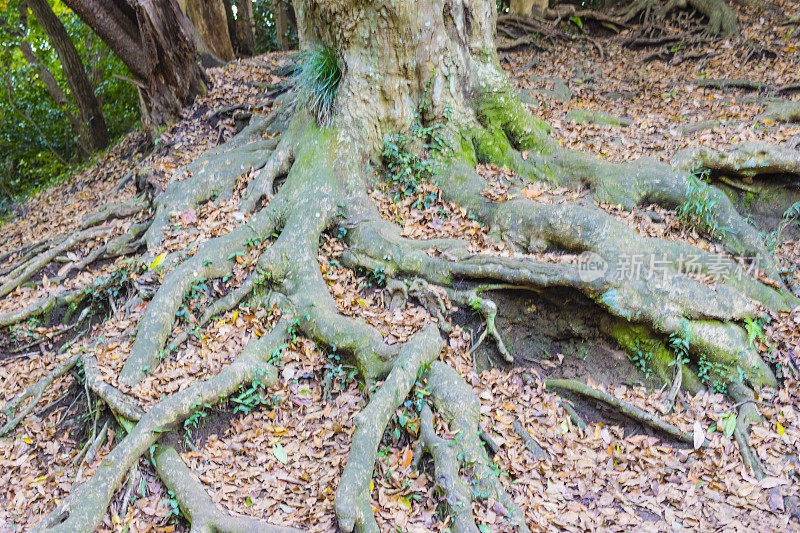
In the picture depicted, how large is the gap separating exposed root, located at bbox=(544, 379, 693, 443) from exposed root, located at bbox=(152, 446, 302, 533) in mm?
2679

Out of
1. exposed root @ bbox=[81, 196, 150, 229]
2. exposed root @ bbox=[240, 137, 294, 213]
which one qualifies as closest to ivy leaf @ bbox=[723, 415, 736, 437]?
exposed root @ bbox=[240, 137, 294, 213]

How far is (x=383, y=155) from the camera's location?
604 centimetres

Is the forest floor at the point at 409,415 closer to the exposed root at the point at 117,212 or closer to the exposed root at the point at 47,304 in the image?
the exposed root at the point at 47,304

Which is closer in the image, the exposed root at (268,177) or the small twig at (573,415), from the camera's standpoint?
the small twig at (573,415)

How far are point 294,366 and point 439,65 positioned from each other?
3748 millimetres

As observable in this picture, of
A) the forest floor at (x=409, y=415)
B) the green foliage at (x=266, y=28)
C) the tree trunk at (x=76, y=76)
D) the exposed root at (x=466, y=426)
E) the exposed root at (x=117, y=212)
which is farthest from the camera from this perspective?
the green foliage at (x=266, y=28)

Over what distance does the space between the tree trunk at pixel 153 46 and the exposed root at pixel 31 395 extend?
17.3ft

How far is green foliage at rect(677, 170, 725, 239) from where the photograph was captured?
17.9 feet

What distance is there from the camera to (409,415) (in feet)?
13.6

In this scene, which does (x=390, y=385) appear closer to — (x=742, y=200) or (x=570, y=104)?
(x=742, y=200)

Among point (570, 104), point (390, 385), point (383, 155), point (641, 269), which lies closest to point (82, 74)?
point (383, 155)

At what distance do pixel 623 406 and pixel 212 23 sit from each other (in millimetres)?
11693

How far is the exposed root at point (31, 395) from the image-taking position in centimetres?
455

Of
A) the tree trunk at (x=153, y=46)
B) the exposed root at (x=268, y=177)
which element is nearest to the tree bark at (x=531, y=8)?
the tree trunk at (x=153, y=46)
